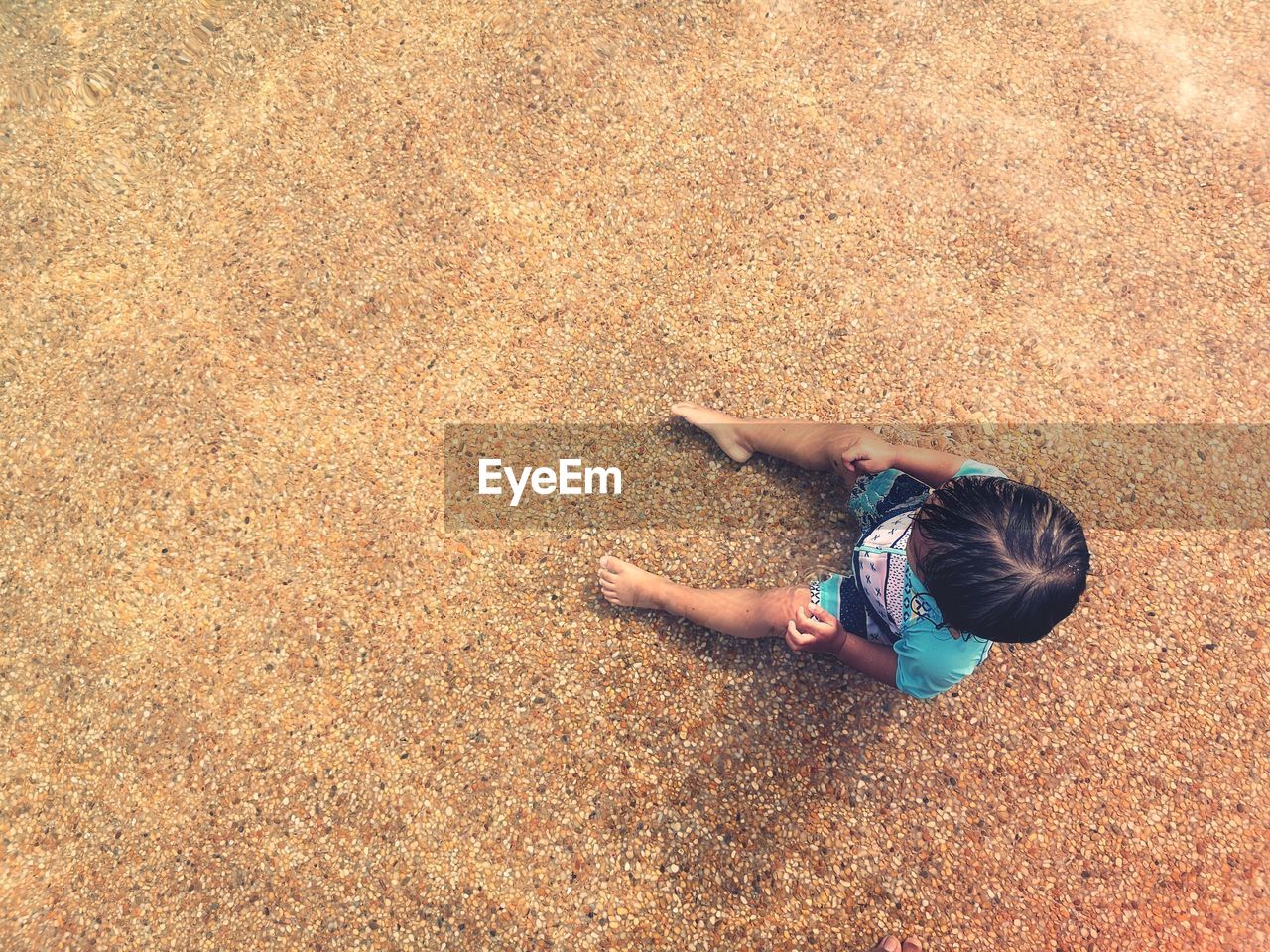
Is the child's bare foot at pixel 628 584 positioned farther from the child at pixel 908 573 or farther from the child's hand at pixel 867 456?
the child's hand at pixel 867 456

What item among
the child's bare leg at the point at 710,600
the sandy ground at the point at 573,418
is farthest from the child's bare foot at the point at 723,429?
the child's bare leg at the point at 710,600

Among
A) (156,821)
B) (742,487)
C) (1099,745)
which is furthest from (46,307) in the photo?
(1099,745)

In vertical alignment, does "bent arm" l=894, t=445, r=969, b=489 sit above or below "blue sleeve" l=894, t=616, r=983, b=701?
above

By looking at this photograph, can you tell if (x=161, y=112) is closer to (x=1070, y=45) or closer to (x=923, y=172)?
(x=923, y=172)

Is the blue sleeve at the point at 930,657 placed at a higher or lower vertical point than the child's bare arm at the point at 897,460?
lower

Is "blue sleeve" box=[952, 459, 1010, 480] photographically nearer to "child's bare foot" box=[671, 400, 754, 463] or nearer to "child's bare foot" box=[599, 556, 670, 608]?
"child's bare foot" box=[671, 400, 754, 463]

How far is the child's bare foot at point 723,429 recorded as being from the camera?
3055 mm

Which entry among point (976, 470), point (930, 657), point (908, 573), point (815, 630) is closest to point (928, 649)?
Answer: point (930, 657)

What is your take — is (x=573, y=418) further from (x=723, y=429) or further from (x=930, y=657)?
(x=930, y=657)

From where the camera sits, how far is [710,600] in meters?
2.82

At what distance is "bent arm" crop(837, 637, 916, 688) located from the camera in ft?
8.21

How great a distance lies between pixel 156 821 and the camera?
273 cm

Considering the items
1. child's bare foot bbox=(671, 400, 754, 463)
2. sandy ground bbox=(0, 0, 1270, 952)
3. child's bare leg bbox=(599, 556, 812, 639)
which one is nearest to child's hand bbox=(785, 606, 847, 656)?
child's bare leg bbox=(599, 556, 812, 639)

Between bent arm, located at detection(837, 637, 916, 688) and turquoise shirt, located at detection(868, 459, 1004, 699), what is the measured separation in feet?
0.35
